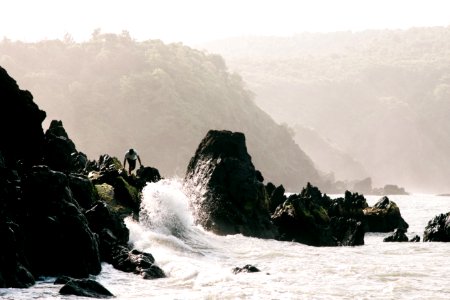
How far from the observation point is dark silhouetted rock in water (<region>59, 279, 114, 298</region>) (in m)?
14.2

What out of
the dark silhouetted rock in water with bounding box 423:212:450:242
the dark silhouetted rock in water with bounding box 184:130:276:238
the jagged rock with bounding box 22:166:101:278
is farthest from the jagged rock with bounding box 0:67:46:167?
the dark silhouetted rock in water with bounding box 423:212:450:242

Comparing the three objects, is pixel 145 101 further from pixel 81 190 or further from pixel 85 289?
pixel 85 289

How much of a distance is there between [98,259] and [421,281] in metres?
8.33

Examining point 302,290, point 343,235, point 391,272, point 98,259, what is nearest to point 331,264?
point 391,272

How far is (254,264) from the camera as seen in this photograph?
824 inches

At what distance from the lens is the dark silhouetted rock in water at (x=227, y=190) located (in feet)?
105

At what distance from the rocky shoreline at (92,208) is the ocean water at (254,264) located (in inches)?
28.5

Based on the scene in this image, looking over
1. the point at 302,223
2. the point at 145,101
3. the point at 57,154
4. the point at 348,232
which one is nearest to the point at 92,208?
the point at 57,154

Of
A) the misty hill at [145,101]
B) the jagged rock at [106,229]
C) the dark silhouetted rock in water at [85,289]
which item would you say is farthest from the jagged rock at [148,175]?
the misty hill at [145,101]

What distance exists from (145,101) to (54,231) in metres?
144

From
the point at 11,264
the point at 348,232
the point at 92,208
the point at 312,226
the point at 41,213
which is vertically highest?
the point at 312,226

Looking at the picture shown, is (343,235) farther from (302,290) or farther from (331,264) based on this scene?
(302,290)

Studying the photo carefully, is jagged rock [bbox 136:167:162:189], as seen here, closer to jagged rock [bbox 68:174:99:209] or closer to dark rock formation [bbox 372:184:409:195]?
jagged rock [bbox 68:174:99:209]

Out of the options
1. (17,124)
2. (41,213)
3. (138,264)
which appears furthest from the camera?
(17,124)
